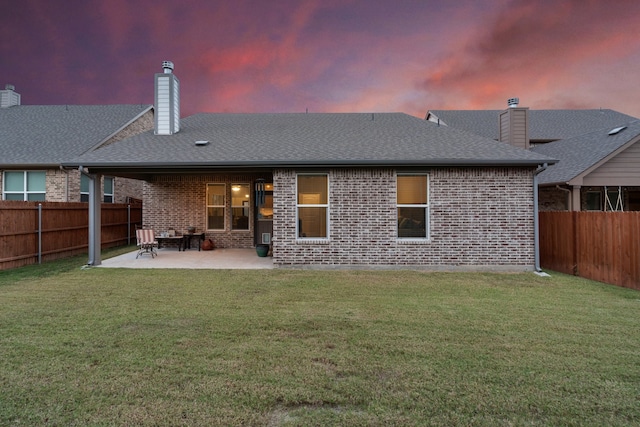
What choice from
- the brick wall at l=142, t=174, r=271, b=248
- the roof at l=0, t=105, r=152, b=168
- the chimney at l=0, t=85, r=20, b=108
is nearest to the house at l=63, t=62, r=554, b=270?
the brick wall at l=142, t=174, r=271, b=248

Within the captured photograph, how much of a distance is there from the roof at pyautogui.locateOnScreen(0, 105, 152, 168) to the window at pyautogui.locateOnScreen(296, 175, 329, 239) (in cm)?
1108

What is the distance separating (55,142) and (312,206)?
13562 mm

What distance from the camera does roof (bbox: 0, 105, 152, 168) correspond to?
13.6 meters

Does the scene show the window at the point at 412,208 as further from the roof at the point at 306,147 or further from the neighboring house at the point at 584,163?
the neighboring house at the point at 584,163

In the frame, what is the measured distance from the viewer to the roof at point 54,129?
535 inches

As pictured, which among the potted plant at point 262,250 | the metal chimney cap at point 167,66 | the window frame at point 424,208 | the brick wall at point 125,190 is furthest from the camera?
the brick wall at point 125,190

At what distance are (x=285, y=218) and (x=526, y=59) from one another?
15486 mm

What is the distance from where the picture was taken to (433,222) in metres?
8.61

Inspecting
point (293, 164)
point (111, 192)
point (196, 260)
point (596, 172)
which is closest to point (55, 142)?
point (111, 192)

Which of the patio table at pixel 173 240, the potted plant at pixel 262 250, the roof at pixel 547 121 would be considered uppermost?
the roof at pixel 547 121

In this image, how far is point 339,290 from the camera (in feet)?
21.4

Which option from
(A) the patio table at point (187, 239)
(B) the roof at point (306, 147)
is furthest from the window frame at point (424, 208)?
(A) the patio table at point (187, 239)

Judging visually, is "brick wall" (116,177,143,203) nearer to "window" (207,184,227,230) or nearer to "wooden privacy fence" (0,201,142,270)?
"wooden privacy fence" (0,201,142,270)

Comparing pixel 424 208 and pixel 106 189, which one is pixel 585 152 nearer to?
pixel 424 208
